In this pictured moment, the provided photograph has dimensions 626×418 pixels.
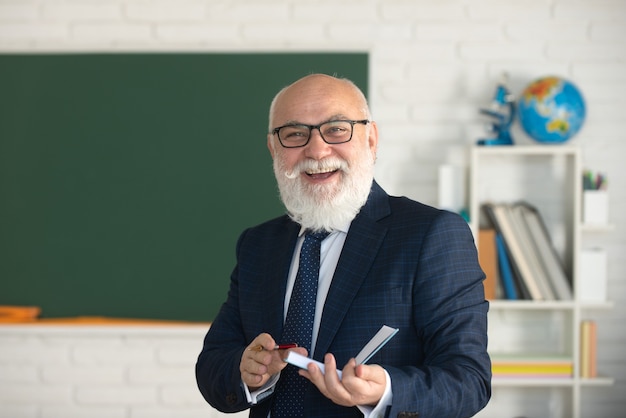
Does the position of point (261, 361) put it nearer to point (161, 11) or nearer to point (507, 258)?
point (507, 258)

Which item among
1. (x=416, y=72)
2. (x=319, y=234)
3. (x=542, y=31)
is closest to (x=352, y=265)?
(x=319, y=234)

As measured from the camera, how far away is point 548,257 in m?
3.59

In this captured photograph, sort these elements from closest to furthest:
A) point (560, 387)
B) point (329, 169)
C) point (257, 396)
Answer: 1. point (257, 396)
2. point (329, 169)
3. point (560, 387)

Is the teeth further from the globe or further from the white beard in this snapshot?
the globe

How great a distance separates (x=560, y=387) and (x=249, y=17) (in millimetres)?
2196

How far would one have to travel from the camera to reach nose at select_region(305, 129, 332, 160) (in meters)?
1.77

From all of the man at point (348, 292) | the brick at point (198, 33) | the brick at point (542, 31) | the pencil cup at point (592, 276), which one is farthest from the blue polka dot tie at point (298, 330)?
the brick at point (542, 31)

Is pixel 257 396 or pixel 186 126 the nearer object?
pixel 257 396

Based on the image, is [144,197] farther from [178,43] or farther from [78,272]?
[178,43]

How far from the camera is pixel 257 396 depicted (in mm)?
1693

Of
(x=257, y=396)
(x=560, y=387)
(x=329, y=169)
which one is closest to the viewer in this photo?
(x=257, y=396)

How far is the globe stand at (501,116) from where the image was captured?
3.60 meters

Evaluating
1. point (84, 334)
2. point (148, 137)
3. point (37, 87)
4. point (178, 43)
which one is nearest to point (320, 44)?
point (178, 43)

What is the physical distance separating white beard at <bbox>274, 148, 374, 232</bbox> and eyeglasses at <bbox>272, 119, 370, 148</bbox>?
4 centimetres
